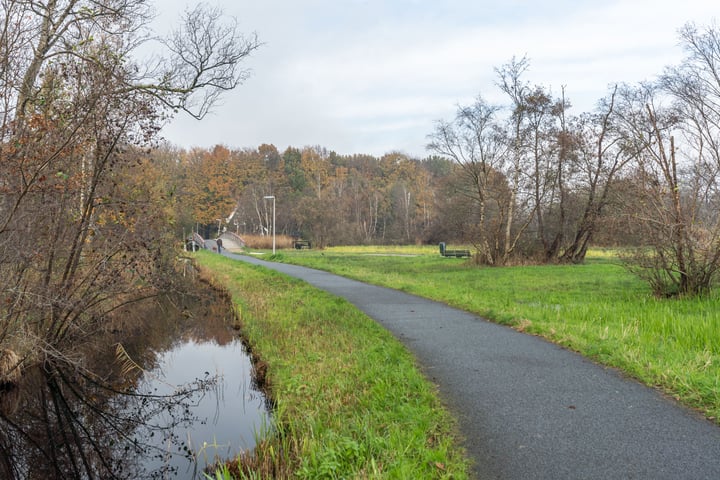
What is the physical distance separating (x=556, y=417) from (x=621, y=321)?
454cm

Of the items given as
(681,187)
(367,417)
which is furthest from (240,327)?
(681,187)

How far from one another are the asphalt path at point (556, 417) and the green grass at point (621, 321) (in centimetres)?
27

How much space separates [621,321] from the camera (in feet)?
26.7

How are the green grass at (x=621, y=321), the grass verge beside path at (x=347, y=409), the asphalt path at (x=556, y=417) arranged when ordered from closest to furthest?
the asphalt path at (x=556, y=417)
the grass verge beside path at (x=347, y=409)
the green grass at (x=621, y=321)

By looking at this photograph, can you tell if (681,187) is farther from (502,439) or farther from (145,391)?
(145,391)

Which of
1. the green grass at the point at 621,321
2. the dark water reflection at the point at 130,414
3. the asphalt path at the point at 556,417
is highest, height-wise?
the green grass at the point at 621,321

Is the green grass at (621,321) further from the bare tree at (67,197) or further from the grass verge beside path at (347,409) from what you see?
the bare tree at (67,197)

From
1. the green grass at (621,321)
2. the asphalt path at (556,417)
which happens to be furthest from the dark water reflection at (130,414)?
the green grass at (621,321)

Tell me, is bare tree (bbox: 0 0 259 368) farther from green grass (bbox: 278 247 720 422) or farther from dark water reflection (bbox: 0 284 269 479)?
green grass (bbox: 278 247 720 422)

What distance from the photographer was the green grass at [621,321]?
17.2 feet

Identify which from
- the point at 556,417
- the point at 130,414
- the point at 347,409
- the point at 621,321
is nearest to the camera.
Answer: the point at 556,417

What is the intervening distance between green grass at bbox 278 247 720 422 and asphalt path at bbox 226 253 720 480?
0.27 metres

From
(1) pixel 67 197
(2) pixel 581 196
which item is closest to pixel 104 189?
(1) pixel 67 197

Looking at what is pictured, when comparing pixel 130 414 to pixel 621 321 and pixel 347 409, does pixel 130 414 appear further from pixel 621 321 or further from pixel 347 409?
pixel 621 321
